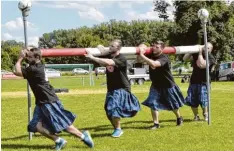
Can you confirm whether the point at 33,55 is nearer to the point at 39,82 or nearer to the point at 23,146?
the point at 39,82

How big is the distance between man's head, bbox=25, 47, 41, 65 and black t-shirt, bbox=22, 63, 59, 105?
0.08 metres

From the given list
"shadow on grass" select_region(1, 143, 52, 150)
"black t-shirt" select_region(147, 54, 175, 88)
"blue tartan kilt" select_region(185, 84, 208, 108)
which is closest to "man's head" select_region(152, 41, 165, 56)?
"black t-shirt" select_region(147, 54, 175, 88)

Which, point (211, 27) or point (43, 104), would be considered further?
point (211, 27)

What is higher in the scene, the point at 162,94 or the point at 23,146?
the point at 162,94

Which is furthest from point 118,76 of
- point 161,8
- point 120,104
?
point 161,8

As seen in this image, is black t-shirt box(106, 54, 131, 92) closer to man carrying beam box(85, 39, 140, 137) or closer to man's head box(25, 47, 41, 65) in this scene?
man carrying beam box(85, 39, 140, 137)

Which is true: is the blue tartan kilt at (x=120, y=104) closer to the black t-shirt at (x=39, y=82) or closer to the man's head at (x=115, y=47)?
the man's head at (x=115, y=47)

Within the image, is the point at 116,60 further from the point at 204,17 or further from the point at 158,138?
the point at 204,17

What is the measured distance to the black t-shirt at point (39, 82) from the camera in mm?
7949

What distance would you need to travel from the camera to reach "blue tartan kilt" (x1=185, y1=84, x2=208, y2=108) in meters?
11.5

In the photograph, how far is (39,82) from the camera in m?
8.01

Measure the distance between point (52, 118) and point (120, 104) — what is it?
172 cm

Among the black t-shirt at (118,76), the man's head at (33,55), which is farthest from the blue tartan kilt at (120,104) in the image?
the man's head at (33,55)

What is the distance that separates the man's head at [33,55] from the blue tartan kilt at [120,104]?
1.85m
